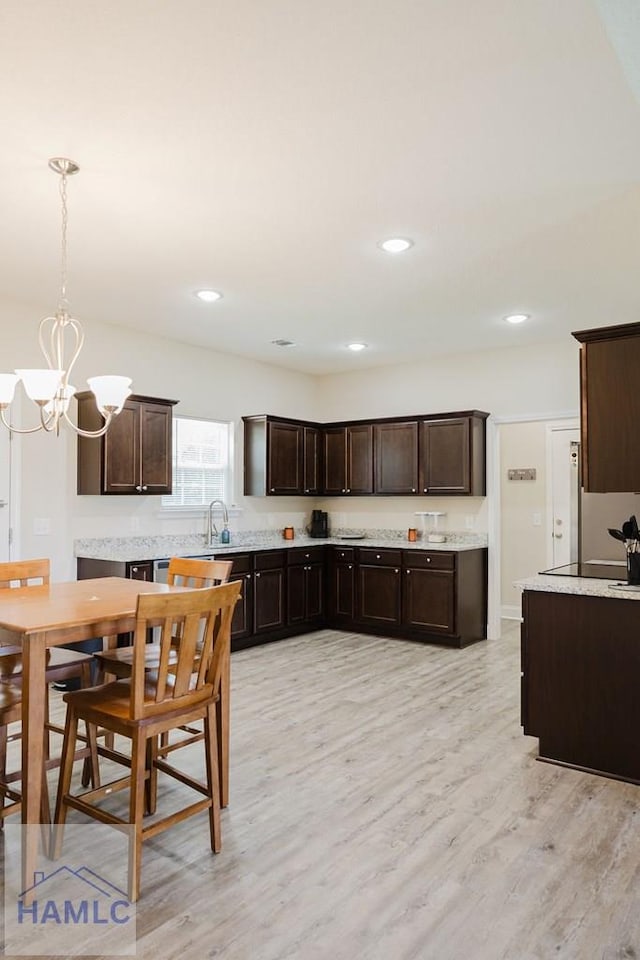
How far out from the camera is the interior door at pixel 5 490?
187 inches

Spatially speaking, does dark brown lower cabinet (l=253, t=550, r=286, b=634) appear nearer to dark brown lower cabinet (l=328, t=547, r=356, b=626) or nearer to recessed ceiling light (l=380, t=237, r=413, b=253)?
dark brown lower cabinet (l=328, t=547, r=356, b=626)

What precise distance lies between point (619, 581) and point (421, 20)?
2.72m

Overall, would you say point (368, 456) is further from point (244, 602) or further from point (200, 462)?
point (244, 602)

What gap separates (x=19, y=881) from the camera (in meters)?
2.30

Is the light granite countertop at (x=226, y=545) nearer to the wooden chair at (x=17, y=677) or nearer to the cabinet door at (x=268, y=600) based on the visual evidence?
the cabinet door at (x=268, y=600)

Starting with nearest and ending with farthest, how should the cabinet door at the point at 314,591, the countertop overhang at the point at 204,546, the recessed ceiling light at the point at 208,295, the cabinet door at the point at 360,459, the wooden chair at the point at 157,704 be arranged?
the wooden chair at the point at 157,704, the recessed ceiling light at the point at 208,295, the countertop overhang at the point at 204,546, the cabinet door at the point at 314,591, the cabinet door at the point at 360,459

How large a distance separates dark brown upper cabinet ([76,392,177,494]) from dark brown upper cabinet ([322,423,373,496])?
7.23 feet

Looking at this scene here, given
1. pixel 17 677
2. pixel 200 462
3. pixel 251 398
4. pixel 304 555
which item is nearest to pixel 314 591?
pixel 304 555

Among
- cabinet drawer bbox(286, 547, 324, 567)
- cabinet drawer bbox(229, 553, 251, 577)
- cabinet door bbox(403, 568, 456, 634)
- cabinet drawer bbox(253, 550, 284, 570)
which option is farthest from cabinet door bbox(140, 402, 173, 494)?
cabinet door bbox(403, 568, 456, 634)

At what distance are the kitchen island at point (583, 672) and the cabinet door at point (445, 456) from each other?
280cm

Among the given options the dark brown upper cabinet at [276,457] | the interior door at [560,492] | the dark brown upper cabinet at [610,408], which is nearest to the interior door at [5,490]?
the dark brown upper cabinet at [276,457]

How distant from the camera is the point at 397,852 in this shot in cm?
251

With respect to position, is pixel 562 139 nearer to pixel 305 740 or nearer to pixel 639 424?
pixel 639 424

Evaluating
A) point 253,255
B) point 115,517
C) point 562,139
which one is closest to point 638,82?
point 562,139
